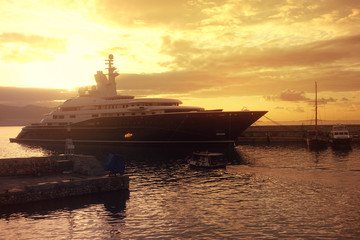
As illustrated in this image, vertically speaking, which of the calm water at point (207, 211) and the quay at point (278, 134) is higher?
the quay at point (278, 134)

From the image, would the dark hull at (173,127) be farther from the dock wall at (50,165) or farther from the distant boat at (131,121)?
the dock wall at (50,165)

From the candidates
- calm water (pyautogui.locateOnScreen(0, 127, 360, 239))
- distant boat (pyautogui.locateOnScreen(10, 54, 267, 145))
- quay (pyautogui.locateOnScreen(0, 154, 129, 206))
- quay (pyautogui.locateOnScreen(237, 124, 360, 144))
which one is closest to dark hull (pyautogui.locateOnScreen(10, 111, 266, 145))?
distant boat (pyautogui.locateOnScreen(10, 54, 267, 145))

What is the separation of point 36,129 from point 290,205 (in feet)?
291

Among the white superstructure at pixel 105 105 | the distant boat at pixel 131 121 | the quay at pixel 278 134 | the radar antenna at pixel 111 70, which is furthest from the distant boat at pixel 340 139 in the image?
the radar antenna at pixel 111 70

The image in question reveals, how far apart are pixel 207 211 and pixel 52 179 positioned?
1711 centimetres

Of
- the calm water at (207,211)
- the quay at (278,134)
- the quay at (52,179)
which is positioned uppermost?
the quay at (278,134)

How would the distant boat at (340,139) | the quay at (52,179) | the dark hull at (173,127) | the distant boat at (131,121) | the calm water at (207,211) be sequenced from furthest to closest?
1. the distant boat at (340,139)
2. the distant boat at (131,121)
3. the dark hull at (173,127)
4. the quay at (52,179)
5. the calm water at (207,211)

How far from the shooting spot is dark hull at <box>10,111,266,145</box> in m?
68.5

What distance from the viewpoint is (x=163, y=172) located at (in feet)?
145

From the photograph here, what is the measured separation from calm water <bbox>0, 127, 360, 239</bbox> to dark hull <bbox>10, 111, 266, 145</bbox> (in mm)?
27900

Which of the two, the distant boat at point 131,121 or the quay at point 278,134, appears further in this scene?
the quay at point 278,134

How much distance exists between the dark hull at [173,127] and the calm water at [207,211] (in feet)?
91.5

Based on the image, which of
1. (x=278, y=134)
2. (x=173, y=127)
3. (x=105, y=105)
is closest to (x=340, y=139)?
(x=278, y=134)

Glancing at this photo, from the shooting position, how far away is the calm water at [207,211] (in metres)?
21.2
